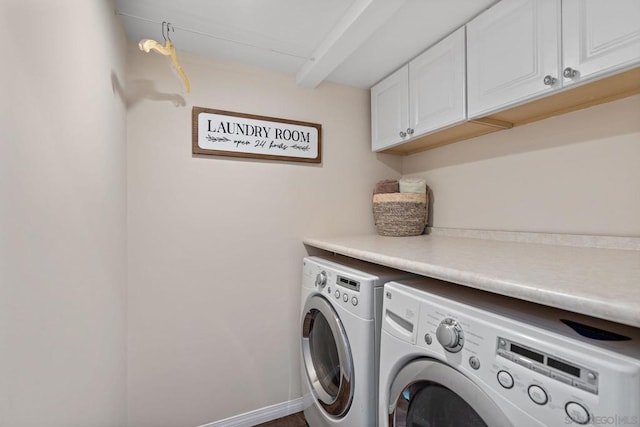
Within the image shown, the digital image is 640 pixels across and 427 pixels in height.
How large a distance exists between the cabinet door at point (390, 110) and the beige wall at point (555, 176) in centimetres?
38

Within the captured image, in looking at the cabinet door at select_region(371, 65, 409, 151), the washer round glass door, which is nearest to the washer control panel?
the washer round glass door

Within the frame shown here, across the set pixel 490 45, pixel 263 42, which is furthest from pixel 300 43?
pixel 490 45

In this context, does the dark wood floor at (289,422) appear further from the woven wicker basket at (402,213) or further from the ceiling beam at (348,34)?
the ceiling beam at (348,34)

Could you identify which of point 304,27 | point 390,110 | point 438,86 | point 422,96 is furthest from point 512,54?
point 304,27

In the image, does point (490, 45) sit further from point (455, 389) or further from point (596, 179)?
point (455, 389)

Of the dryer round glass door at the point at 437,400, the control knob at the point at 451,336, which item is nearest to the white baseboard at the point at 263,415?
the dryer round glass door at the point at 437,400

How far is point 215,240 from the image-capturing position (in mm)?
1729

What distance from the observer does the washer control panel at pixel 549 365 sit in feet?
1.79

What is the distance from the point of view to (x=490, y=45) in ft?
4.24

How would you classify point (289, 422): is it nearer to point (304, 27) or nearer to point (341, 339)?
point (341, 339)

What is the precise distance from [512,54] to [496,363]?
1184 millimetres

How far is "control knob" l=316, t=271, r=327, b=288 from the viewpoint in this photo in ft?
4.86

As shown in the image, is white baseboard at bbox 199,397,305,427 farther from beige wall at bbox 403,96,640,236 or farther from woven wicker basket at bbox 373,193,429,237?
beige wall at bbox 403,96,640,236

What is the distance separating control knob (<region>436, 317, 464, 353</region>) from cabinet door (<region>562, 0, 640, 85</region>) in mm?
962
